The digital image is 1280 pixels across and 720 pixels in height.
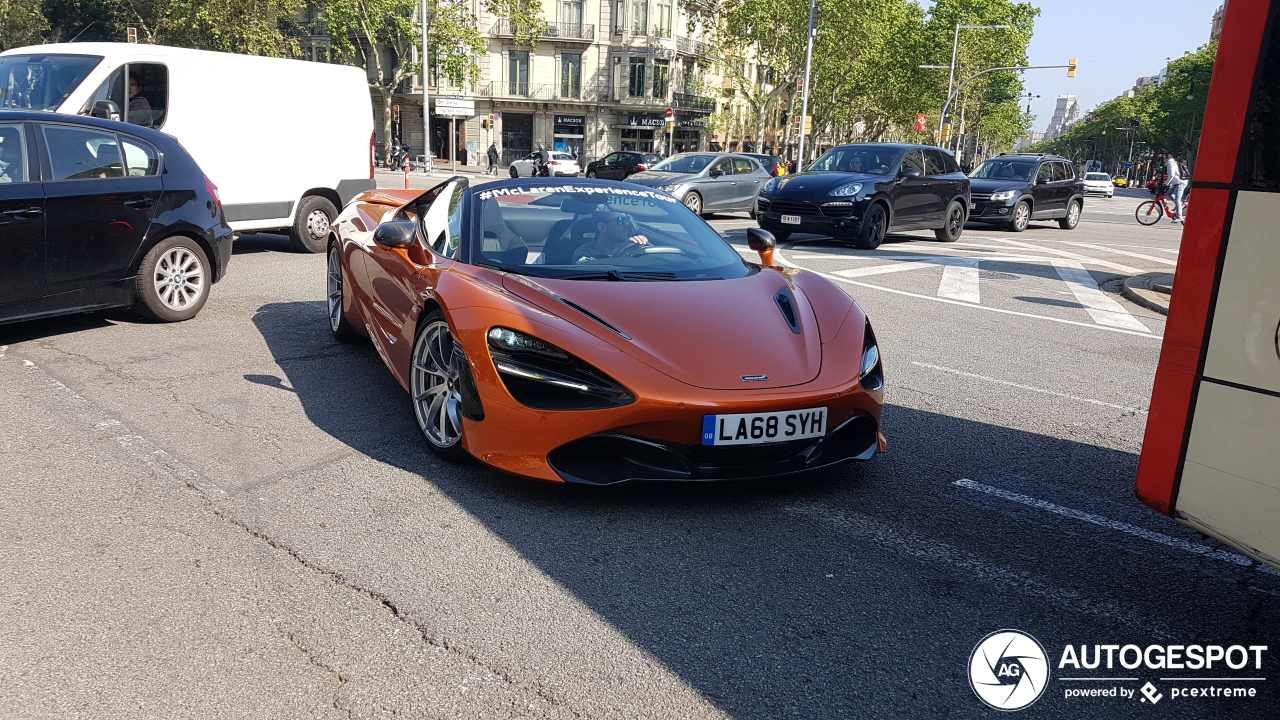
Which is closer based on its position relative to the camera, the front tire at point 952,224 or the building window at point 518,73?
the front tire at point 952,224

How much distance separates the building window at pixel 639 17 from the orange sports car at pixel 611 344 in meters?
56.4

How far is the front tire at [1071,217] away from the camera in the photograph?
2253cm

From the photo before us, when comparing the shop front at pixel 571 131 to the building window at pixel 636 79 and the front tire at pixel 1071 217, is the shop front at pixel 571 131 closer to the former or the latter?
the building window at pixel 636 79

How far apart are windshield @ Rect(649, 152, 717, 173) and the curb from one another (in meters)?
9.70

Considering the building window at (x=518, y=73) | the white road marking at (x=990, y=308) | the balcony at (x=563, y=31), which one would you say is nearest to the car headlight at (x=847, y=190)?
the white road marking at (x=990, y=308)

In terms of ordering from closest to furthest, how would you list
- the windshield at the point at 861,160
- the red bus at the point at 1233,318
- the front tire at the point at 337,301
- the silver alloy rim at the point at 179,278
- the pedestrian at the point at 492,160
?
the red bus at the point at 1233,318, the front tire at the point at 337,301, the silver alloy rim at the point at 179,278, the windshield at the point at 861,160, the pedestrian at the point at 492,160

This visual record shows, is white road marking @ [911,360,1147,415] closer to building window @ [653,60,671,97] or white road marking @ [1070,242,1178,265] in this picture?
white road marking @ [1070,242,1178,265]

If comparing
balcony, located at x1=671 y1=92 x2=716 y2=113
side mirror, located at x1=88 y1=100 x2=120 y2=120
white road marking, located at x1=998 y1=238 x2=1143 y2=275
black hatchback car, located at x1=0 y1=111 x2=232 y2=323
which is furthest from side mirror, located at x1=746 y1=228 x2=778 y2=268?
balcony, located at x1=671 y1=92 x2=716 y2=113

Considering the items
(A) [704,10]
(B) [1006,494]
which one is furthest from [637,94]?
(B) [1006,494]

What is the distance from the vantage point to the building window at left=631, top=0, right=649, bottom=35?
5806 centimetres

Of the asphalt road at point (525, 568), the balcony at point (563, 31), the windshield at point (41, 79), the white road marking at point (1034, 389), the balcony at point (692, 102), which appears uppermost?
the balcony at point (563, 31)

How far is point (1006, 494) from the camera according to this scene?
421cm

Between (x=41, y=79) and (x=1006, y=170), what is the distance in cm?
1840

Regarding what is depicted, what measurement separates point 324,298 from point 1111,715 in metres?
7.20
